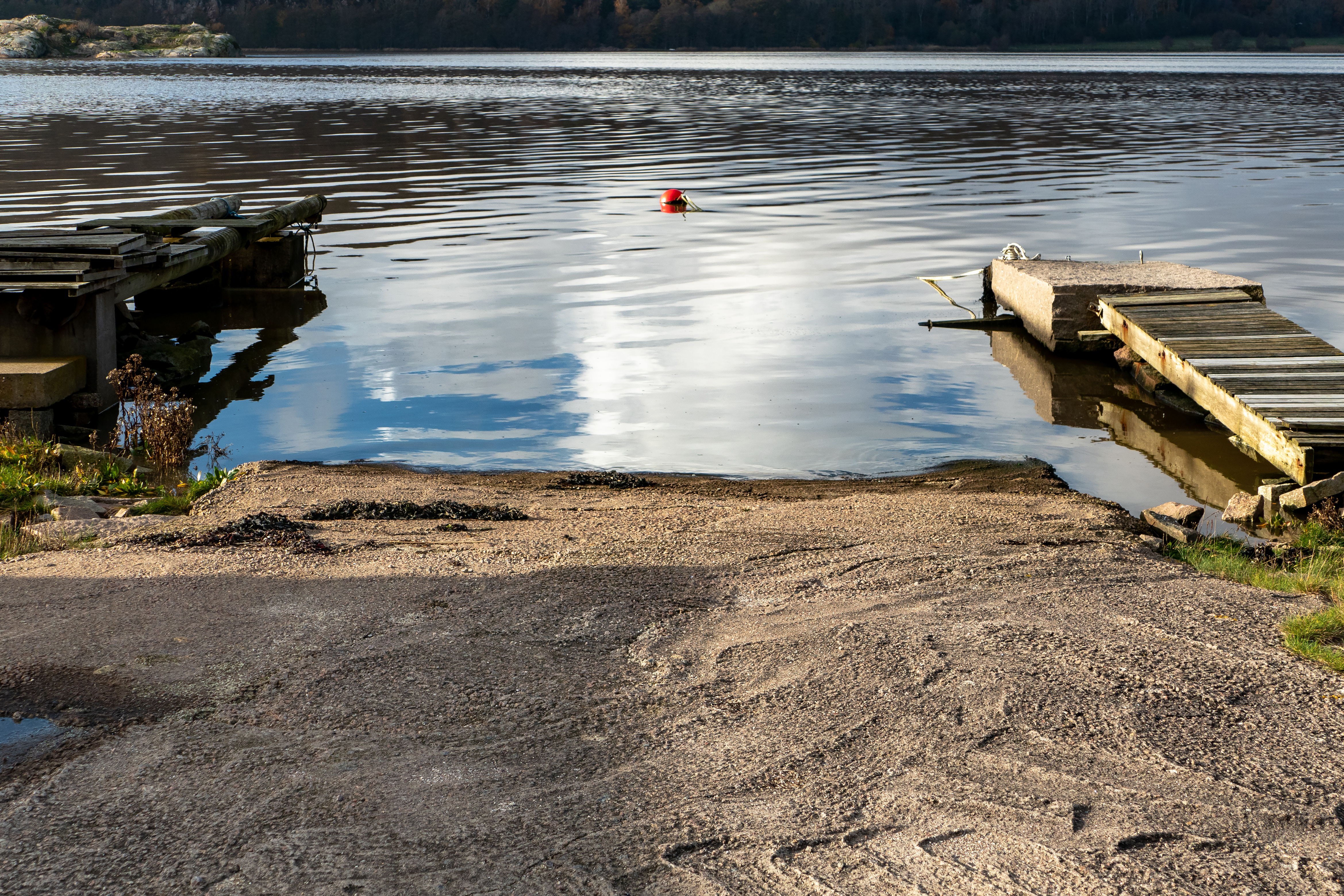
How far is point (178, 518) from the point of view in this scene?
6.62 meters

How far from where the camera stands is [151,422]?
8.85m

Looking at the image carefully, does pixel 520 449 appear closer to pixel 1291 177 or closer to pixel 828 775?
pixel 828 775

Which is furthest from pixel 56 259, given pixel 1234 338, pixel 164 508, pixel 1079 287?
pixel 1234 338

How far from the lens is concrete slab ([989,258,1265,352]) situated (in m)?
12.1

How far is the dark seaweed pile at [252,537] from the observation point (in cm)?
593

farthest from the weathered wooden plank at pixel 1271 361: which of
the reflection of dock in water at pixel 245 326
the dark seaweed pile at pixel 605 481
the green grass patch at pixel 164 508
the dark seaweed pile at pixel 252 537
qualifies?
the reflection of dock in water at pixel 245 326

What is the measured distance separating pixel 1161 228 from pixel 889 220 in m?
4.53

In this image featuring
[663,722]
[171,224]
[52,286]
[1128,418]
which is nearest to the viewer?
[663,722]

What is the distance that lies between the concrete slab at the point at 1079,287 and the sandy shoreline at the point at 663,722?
6.76 m

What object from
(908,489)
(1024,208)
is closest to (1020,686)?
(908,489)

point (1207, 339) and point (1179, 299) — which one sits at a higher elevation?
point (1179, 299)

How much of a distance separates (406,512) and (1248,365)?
21.7ft

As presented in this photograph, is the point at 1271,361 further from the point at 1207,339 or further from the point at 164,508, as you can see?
the point at 164,508

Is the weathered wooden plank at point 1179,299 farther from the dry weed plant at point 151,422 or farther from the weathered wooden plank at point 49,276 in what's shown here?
the weathered wooden plank at point 49,276
